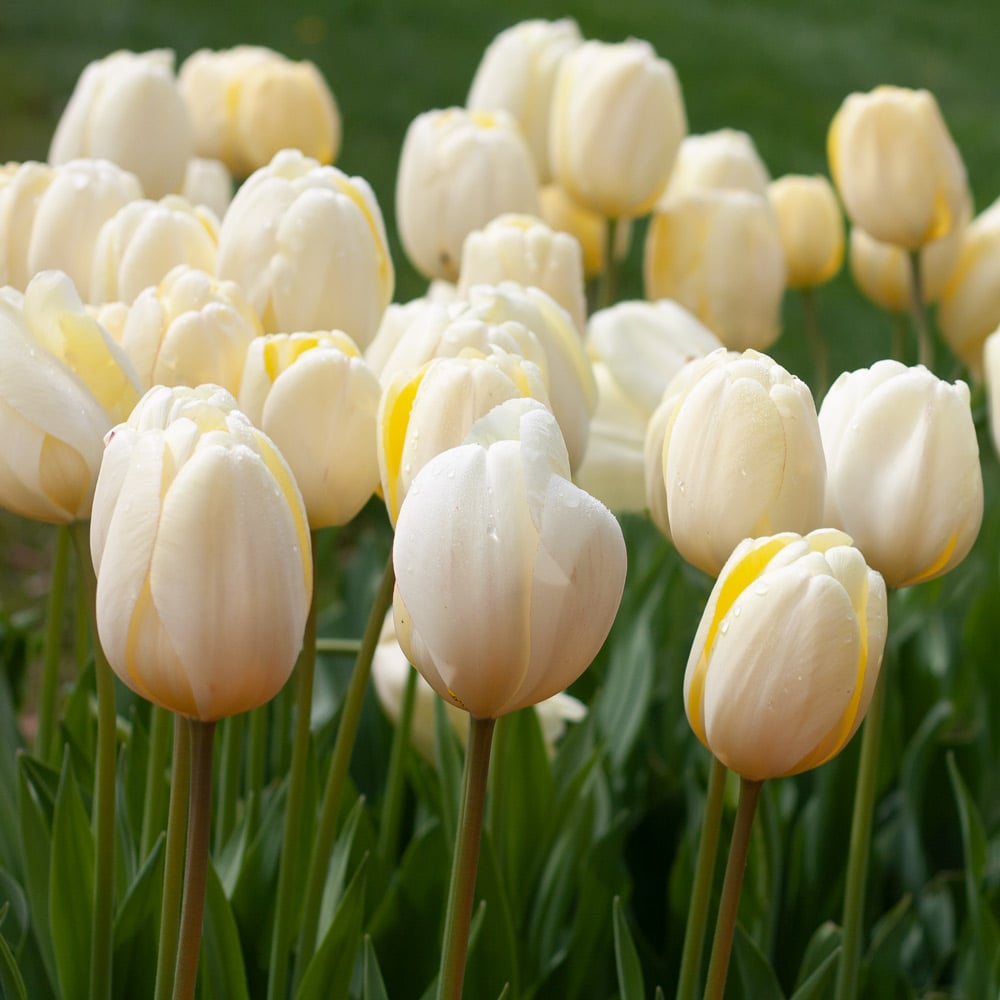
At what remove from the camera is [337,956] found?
35.0 inches

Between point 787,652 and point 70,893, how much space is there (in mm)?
532

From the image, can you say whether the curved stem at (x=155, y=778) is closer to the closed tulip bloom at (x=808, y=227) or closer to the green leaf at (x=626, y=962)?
the green leaf at (x=626, y=962)

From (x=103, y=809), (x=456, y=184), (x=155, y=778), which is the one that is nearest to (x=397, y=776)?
(x=155, y=778)

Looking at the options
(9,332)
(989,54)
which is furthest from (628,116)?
(989,54)

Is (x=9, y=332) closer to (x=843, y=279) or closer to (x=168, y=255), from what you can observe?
(x=168, y=255)

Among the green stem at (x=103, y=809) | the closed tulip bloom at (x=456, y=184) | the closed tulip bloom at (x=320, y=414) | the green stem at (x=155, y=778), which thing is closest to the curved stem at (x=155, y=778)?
the green stem at (x=155, y=778)

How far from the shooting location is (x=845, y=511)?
0.80 m

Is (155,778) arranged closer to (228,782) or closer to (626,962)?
(228,782)

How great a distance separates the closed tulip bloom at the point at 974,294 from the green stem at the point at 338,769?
953 mm

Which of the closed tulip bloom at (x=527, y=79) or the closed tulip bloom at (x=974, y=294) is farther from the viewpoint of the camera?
the closed tulip bloom at (x=527, y=79)

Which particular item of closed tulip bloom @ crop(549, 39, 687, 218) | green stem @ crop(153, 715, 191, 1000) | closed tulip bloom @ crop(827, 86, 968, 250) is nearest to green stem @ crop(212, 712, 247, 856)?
green stem @ crop(153, 715, 191, 1000)

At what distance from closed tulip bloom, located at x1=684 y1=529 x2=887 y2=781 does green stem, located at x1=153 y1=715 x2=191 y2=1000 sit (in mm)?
256

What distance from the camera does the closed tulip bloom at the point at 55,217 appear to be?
1.08m

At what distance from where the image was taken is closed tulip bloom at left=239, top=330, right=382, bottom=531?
825mm
